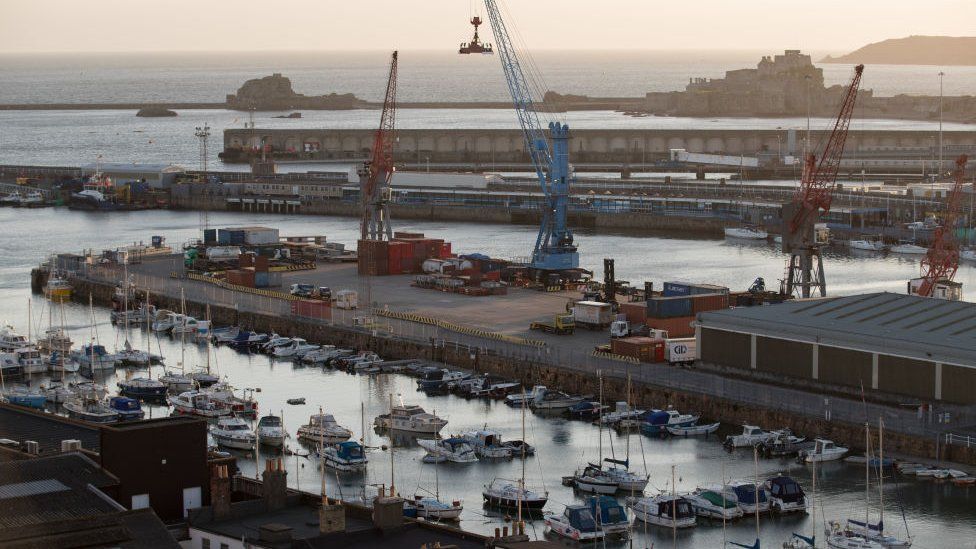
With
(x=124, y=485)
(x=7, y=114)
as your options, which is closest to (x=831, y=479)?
(x=124, y=485)

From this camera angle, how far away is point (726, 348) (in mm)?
27953

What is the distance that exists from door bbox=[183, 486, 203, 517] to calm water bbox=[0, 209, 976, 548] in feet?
18.8

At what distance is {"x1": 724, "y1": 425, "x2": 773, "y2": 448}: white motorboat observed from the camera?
24547mm

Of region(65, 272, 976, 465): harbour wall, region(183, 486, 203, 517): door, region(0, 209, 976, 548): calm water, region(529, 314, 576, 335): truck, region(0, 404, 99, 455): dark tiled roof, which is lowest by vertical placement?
region(0, 209, 976, 548): calm water

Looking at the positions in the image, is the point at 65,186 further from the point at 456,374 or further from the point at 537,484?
the point at 537,484

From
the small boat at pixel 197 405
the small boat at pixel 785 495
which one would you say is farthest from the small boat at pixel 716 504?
the small boat at pixel 197 405

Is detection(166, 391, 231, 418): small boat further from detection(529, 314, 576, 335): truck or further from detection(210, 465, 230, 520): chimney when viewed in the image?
detection(210, 465, 230, 520): chimney

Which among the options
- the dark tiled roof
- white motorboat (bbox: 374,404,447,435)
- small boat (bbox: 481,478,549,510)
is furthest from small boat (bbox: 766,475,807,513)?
the dark tiled roof

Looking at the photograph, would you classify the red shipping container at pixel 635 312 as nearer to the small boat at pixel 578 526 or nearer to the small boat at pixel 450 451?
the small boat at pixel 450 451

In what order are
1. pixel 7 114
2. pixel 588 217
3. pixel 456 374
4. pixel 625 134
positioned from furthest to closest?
pixel 7 114, pixel 625 134, pixel 588 217, pixel 456 374

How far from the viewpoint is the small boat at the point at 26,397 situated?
1091 inches

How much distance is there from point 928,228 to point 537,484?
33.5 m

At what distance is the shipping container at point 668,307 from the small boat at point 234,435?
9.05m

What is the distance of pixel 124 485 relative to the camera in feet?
48.2
